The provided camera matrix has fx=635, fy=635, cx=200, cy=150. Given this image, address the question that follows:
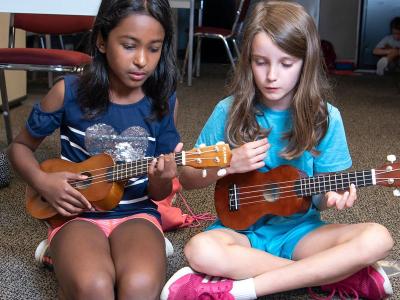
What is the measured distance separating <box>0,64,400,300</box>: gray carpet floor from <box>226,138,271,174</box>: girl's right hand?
31cm

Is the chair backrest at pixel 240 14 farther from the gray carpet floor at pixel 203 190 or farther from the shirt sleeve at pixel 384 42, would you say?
the shirt sleeve at pixel 384 42

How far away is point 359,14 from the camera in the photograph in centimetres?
606

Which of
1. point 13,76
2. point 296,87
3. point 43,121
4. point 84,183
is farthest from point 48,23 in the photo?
point 296,87

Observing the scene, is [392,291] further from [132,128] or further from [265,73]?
[132,128]

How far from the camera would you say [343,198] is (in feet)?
4.10

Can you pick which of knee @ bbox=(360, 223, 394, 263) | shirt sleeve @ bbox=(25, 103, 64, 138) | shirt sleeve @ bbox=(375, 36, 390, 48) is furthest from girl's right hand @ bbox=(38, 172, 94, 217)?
Answer: shirt sleeve @ bbox=(375, 36, 390, 48)

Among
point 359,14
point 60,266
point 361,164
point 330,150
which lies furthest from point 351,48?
point 60,266

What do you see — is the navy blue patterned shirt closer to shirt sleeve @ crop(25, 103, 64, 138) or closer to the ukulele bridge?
shirt sleeve @ crop(25, 103, 64, 138)

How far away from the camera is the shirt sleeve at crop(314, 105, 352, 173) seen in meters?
1.43

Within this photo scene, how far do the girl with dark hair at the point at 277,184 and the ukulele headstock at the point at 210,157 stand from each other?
64mm

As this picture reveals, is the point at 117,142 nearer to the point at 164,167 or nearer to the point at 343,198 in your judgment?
the point at 164,167

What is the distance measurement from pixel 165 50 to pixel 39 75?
11.8ft

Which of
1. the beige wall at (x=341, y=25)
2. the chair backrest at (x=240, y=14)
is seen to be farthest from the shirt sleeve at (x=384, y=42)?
the chair backrest at (x=240, y=14)

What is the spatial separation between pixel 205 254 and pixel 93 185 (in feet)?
0.96
